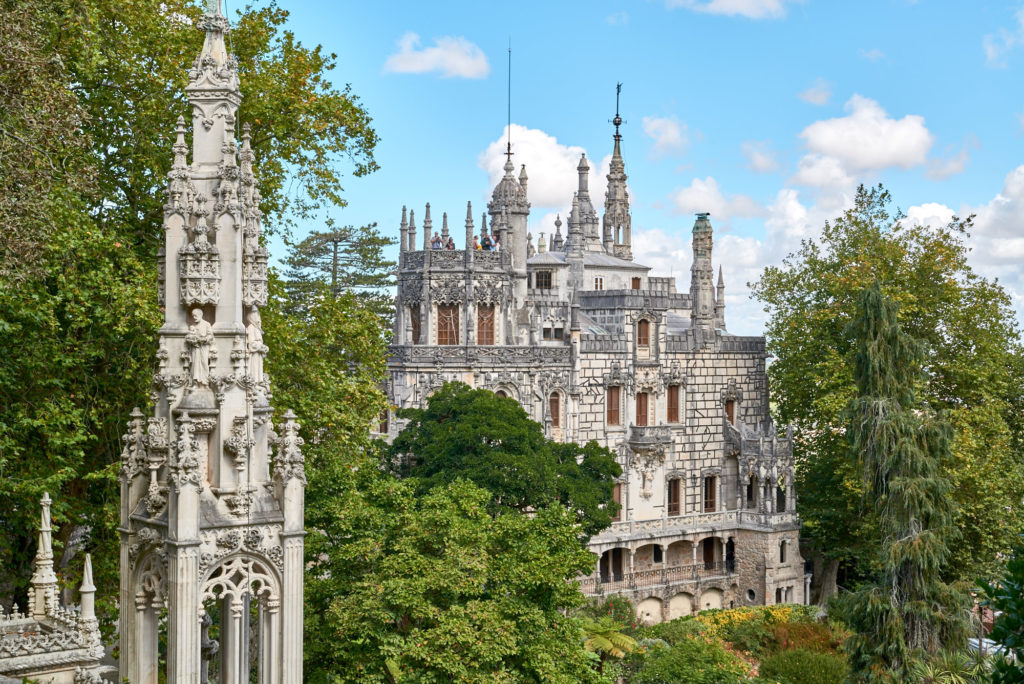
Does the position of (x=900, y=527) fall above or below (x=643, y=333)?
below

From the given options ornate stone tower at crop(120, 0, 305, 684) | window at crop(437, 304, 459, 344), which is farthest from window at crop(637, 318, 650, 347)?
ornate stone tower at crop(120, 0, 305, 684)

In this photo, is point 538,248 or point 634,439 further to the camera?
point 538,248

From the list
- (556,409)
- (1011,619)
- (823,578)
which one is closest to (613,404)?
(556,409)

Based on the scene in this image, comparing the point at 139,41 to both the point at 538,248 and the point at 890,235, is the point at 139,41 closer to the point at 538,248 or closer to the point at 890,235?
the point at 890,235

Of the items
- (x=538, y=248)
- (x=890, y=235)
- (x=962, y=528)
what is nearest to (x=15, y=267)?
(x=962, y=528)

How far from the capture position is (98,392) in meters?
21.4

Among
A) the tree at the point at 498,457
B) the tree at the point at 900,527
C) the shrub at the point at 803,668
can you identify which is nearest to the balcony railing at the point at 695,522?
the tree at the point at 498,457

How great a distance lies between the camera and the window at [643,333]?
49.8m

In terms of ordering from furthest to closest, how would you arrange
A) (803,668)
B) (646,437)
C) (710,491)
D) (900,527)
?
(710,491)
(646,437)
(803,668)
(900,527)

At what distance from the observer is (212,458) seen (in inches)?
469

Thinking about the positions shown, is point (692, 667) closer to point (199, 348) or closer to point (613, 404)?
point (613, 404)

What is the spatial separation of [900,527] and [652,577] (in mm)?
21011

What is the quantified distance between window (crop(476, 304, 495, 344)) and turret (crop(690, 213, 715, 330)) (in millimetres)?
11247

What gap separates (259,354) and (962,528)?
31924 millimetres
